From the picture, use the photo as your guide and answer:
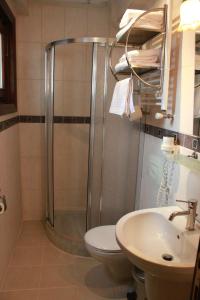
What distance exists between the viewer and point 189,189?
1.45m

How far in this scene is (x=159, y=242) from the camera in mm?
1406

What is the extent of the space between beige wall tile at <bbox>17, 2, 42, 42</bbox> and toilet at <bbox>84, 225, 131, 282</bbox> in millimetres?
1965

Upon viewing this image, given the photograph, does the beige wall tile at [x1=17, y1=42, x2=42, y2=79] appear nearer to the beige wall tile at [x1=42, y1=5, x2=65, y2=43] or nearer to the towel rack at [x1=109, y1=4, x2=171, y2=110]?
the beige wall tile at [x1=42, y1=5, x2=65, y2=43]

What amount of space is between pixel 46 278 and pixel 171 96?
5.47ft

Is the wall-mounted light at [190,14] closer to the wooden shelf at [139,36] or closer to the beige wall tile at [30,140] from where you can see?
the wooden shelf at [139,36]

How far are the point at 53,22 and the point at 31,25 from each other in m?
0.22

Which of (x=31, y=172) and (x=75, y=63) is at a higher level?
(x=75, y=63)

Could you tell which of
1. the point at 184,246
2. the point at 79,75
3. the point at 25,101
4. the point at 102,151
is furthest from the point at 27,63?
the point at 184,246

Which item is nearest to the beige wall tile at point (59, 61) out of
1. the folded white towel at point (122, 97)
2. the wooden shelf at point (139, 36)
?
the wooden shelf at point (139, 36)

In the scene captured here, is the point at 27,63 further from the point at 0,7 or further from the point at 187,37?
the point at 187,37

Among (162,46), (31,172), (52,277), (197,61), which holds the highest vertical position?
(162,46)

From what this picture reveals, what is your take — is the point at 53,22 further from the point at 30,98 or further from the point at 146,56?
the point at 146,56


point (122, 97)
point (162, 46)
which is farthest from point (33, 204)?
point (162, 46)

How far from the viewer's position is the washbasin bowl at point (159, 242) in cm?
103
